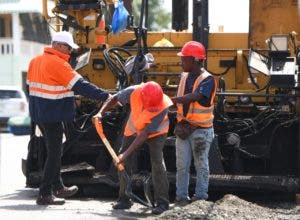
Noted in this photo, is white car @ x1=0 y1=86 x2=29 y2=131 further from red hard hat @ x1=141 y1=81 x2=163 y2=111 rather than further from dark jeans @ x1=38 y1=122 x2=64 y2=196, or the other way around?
red hard hat @ x1=141 y1=81 x2=163 y2=111

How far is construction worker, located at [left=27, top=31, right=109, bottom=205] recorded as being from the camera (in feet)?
26.9

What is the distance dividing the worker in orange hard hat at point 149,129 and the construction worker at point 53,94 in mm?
449

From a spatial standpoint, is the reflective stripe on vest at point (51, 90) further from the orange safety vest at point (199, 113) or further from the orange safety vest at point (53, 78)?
the orange safety vest at point (199, 113)

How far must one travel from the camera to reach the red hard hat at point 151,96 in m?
7.63

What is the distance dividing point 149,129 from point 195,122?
2.30 ft

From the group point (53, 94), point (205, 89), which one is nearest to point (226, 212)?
point (205, 89)

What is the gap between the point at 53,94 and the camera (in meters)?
8.20

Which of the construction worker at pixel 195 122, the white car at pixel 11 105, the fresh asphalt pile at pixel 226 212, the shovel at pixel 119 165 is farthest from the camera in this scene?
the white car at pixel 11 105

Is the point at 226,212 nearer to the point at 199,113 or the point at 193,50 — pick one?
the point at 199,113

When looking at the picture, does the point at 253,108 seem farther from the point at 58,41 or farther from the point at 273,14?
the point at 58,41

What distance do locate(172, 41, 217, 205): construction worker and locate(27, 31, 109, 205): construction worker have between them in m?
0.85

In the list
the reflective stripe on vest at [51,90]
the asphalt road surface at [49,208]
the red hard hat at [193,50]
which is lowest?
the asphalt road surface at [49,208]

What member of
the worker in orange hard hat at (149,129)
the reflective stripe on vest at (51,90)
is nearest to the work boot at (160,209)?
the worker in orange hard hat at (149,129)

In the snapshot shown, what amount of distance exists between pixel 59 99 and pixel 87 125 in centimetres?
157
